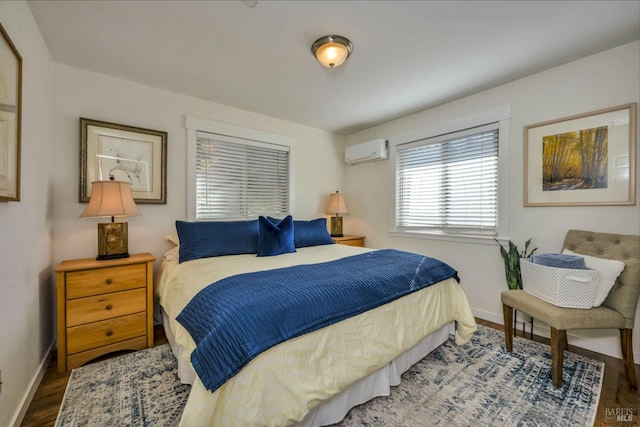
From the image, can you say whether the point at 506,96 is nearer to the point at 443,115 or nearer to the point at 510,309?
the point at 443,115

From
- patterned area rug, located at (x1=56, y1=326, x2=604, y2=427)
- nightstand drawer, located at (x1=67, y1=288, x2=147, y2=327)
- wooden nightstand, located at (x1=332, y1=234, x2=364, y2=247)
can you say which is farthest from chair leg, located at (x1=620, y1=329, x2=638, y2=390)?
nightstand drawer, located at (x1=67, y1=288, x2=147, y2=327)

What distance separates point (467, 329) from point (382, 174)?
2.28 metres

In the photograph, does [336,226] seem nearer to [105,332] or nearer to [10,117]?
[105,332]

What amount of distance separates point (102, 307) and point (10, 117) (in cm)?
140

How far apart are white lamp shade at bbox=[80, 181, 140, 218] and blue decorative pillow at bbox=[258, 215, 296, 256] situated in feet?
3.51

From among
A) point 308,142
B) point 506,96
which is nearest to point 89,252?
point 308,142

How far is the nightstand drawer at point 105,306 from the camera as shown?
193 cm

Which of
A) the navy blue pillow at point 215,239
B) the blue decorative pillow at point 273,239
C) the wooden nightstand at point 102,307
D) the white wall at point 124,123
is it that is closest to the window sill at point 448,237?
the blue decorative pillow at point 273,239

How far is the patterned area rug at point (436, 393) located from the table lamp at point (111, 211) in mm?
867

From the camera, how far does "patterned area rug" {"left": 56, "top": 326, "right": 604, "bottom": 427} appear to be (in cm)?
145

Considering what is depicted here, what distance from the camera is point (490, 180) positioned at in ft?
9.21

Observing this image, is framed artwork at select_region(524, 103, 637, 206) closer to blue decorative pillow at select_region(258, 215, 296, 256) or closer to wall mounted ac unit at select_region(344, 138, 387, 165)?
wall mounted ac unit at select_region(344, 138, 387, 165)

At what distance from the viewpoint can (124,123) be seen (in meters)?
2.54

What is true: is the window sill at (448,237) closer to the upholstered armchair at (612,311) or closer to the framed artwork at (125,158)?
the upholstered armchair at (612,311)
